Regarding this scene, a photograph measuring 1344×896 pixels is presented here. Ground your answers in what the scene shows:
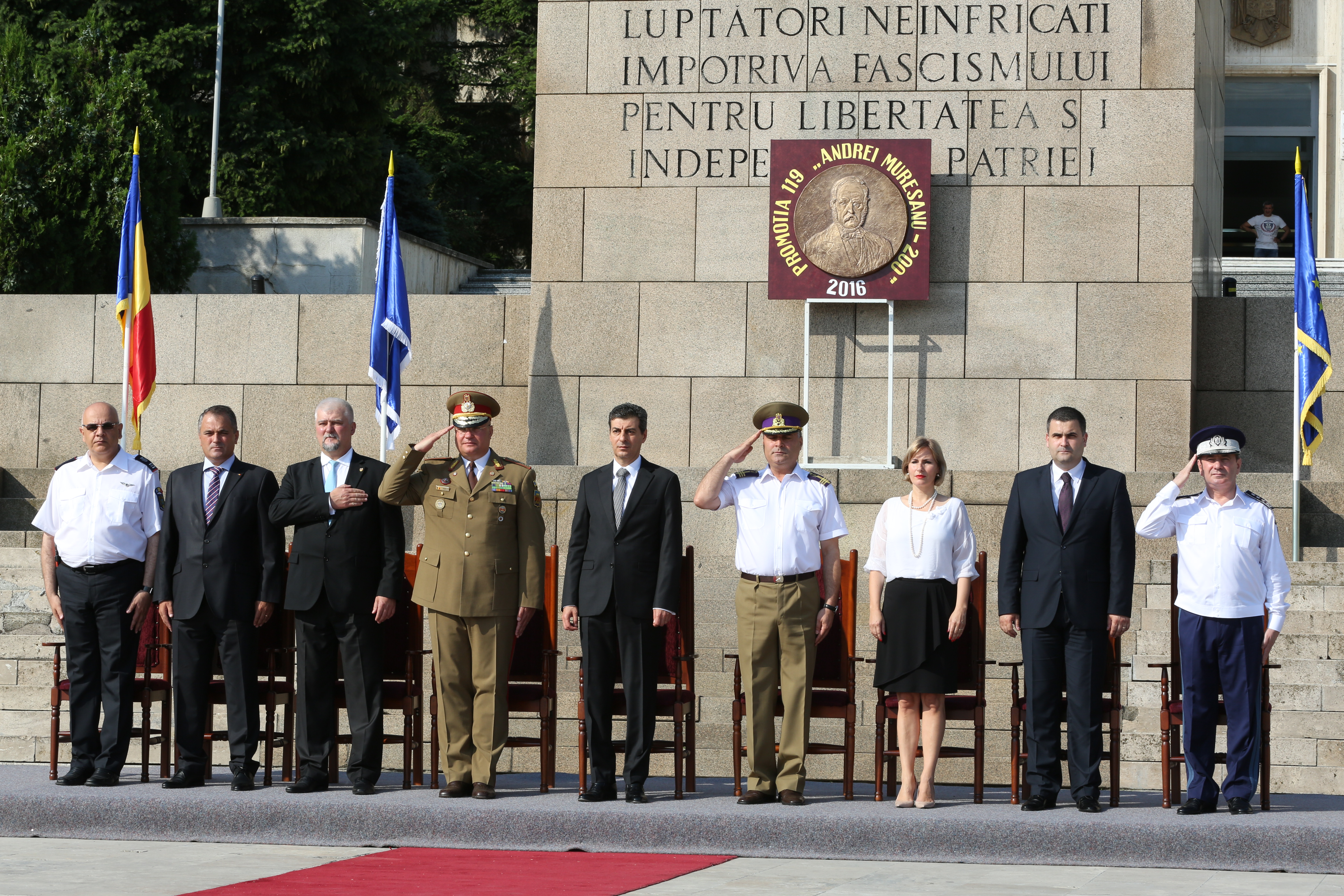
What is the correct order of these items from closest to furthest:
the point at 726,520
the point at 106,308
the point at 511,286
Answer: the point at 726,520
the point at 106,308
the point at 511,286

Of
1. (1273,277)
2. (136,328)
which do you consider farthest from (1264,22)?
(136,328)

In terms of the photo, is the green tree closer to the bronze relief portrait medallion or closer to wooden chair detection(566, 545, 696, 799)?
the bronze relief portrait medallion

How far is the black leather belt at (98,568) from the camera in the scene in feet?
25.9

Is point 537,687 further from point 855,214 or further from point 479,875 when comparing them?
point 855,214

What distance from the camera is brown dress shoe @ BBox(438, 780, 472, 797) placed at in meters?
7.52

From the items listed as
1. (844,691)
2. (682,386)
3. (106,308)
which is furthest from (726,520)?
(106,308)

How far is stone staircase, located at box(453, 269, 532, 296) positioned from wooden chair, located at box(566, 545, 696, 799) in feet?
42.9

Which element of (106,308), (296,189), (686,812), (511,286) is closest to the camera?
(686,812)

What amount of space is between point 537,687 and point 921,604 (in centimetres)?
187

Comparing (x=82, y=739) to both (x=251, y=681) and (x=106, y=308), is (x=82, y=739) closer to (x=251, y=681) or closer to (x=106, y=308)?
(x=251, y=681)

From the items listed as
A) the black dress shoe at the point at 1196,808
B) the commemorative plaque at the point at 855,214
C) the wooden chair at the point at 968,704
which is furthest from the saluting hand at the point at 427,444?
the commemorative plaque at the point at 855,214

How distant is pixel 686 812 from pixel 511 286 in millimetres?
15031

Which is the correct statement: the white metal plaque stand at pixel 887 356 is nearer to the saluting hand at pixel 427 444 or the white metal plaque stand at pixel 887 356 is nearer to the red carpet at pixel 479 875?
the saluting hand at pixel 427 444

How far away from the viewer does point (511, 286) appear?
848 inches
